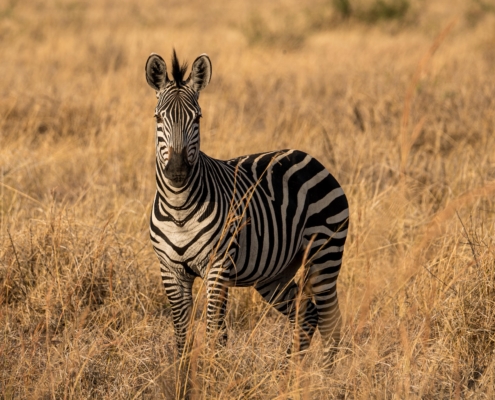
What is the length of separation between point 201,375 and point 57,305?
4.42ft

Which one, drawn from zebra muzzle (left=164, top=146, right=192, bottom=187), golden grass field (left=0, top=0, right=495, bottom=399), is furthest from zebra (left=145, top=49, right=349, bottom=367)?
golden grass field (left=0, top=0, right=495, bottom=399)

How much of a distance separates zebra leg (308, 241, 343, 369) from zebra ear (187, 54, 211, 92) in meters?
1.15

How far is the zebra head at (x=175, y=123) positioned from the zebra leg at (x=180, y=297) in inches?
20.1

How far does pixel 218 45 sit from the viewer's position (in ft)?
45.8

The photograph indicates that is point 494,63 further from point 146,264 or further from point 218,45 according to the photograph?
point 146,264

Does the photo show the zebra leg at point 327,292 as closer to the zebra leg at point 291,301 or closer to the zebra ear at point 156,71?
the zebra leg at point 291,301

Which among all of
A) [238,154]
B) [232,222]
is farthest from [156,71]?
[238,154]

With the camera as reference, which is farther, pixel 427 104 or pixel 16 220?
pixel 427 104

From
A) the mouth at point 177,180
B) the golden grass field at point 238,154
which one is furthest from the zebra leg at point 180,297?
the mouth at point 177,180

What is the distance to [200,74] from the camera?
3.73 m

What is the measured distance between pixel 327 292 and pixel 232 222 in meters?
0.94

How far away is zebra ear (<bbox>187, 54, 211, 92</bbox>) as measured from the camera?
371cm

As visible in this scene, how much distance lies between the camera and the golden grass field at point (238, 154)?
3.47 metres

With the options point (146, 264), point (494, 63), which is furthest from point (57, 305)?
point (494, 63)
